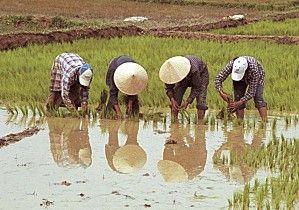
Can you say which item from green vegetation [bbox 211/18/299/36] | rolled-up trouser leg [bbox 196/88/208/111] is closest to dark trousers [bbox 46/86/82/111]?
rolled-up trouser leg [bbox 196/88/208/111]

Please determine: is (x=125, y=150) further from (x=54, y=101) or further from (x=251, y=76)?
(x=54, y=101)

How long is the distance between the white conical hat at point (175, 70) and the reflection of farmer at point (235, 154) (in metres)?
0.69

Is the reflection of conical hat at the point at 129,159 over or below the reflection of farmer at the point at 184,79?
below

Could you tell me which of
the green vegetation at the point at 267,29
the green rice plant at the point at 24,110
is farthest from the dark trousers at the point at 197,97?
the green vegetation at the point at 267,29

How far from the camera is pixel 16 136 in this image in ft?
21.3

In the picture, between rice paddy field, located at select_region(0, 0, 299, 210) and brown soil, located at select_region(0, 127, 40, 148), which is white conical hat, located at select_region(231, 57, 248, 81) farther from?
brown soil, located at select_region(0, 127, 40, 148)

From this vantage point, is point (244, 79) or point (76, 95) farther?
point (76, 95)

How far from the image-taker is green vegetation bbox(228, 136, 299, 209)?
4.48 m

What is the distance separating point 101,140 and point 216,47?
5165 mm

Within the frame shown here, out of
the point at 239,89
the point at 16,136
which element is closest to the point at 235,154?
the point at 239,89

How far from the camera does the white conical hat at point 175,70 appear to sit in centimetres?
693

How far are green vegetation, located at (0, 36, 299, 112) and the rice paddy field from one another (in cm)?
1

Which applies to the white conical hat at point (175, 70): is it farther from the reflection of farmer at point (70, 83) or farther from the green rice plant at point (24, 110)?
the green rice plant at point (24, 110)

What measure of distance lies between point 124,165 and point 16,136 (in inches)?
52.0
